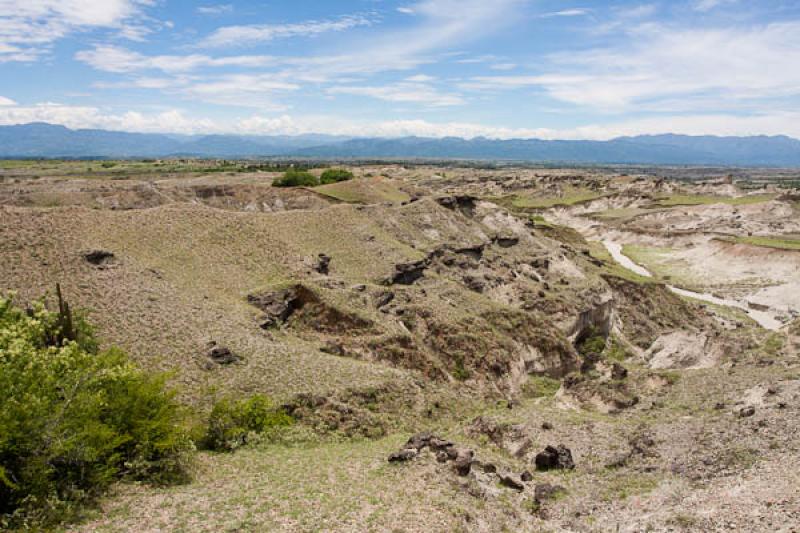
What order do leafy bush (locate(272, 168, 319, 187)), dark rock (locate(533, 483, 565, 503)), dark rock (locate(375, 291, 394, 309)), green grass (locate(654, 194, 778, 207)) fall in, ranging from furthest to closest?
green grass (locate(654, 194, 778, 207)) < leafy bush (locate(272, 168, 319, 187)) < dark rock (locate(375, 291, 394, 309)) < dark rock (locate(533, 483, 565, 503))

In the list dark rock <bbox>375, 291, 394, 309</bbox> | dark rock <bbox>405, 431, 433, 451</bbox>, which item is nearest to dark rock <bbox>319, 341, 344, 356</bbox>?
dark rock <bbox>375, 291, 394, 309</bbox>

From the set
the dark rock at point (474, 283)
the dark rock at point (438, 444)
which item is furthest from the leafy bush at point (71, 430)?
the dark rock at point (474, 283)

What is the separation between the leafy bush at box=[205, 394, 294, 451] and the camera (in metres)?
25.1

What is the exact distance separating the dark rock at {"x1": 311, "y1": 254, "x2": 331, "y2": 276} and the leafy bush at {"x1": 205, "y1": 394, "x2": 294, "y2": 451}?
18.9 m

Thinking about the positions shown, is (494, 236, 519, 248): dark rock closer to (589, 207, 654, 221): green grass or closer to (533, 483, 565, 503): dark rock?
(533, 483, 565, 503): dark rock

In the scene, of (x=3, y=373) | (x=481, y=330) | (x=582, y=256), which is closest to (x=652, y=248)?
(x=582, y=256)

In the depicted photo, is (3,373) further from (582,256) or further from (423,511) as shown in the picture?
(582,256)

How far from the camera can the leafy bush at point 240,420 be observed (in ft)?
82.3

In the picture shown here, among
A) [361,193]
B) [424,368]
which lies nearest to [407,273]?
[424,368]

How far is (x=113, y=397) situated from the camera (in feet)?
67.2

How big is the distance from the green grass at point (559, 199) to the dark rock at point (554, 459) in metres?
139

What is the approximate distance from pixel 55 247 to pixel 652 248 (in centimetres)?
10999

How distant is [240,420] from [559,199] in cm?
16128

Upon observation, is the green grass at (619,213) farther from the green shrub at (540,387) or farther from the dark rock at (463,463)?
the dark rock at (463,463)
